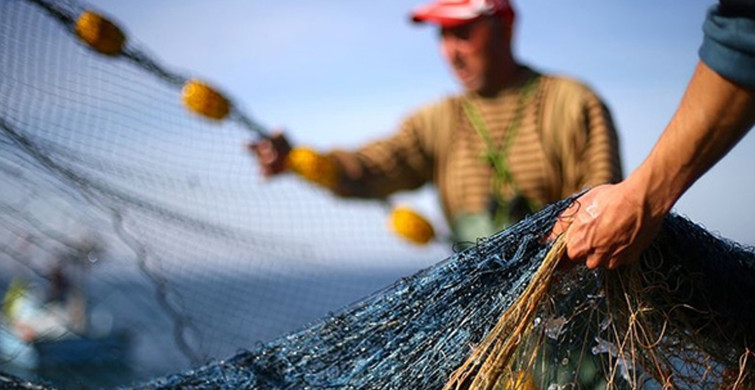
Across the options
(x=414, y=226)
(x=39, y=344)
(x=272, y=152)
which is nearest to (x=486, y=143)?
(x=414, y=226)

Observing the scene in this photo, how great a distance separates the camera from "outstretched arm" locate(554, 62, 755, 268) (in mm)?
1815

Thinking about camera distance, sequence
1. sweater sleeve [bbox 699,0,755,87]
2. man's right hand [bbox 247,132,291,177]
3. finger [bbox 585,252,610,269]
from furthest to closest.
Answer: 1. man's right hand [bbox 247,132,291,177]
2. finger [bbox 585,252,610,269]
3. sweater sleeve [bbox 699,0,755,87]

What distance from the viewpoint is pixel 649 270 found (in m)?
2.29

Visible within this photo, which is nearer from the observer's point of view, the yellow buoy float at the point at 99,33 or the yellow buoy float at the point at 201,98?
the yellow buoy float at the point at 99,33

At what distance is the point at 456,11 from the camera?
366 cm

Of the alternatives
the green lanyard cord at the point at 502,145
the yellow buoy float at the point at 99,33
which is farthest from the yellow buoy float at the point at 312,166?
the yellow buoy float at the point at 99,33

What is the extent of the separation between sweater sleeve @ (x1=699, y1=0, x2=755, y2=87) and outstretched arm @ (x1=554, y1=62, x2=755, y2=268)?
2 centimetres

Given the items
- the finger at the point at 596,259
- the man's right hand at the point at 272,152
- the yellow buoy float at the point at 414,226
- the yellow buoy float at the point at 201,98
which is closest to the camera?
the finger at the point at 596,259

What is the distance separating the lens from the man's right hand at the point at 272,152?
12.4 ft

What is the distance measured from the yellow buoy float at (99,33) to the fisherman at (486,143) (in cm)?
64

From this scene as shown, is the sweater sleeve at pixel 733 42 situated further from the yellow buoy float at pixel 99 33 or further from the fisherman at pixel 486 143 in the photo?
the yellow buoy float at pixel 99 33

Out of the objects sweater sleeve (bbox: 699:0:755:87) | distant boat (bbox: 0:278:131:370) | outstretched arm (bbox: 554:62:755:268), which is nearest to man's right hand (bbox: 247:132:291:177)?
distant boat (bbox: 0:278:131:370)

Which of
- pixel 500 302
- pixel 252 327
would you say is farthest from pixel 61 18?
pixel 500 302

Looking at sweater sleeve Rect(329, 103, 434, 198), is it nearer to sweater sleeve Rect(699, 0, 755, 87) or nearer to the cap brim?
the cap brim
